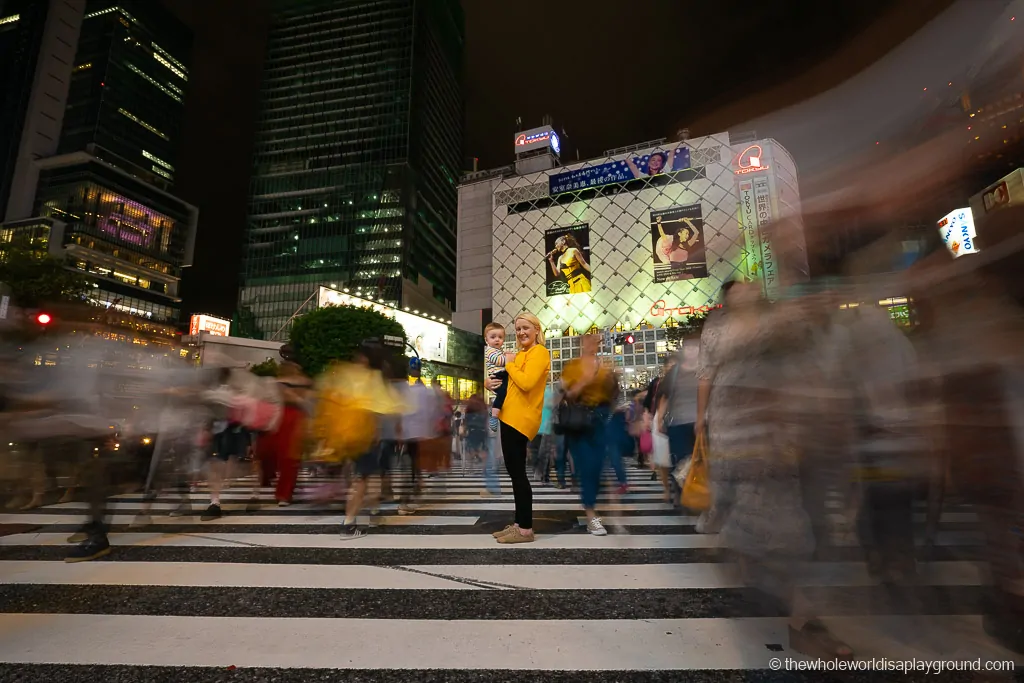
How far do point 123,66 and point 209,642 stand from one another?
135 meters

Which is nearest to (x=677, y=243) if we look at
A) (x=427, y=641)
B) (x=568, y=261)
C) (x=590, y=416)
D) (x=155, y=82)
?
(x=568, y=261)

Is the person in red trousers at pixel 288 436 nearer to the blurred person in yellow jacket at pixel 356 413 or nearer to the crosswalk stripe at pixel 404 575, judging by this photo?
the blurred person in yellow jacket at pixel 356 413

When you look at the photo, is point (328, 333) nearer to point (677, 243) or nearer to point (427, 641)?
point (427, 641)

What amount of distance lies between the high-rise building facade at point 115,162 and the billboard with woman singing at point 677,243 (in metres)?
74.3

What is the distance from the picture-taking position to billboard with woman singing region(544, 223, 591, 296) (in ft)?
201

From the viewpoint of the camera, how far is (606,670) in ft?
5.73

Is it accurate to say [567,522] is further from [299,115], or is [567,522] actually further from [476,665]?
[299,115]

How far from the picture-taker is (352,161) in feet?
323

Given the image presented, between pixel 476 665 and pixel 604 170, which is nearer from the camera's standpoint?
pixel 476 665

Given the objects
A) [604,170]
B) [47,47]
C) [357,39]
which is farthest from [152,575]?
[357,39]

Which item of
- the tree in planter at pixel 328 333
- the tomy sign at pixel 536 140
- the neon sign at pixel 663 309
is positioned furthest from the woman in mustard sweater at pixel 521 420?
the tomy sign at pixel 536 140

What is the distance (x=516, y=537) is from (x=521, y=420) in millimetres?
898

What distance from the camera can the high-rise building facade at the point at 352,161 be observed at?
8994cm

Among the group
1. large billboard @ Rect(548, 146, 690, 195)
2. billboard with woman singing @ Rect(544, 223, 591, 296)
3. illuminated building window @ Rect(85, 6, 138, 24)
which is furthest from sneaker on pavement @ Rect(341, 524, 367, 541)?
illuminated building window @ Rect(85, 6, 138, 24)
